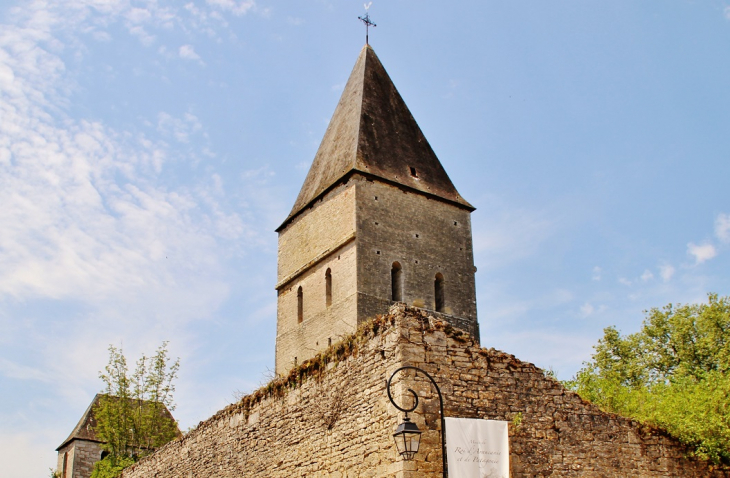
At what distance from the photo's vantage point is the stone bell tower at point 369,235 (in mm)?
25953

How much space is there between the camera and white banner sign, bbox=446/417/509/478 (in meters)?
8.88

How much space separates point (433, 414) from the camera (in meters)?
9.09

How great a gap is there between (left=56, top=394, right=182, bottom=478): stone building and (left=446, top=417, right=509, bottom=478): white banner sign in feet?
111

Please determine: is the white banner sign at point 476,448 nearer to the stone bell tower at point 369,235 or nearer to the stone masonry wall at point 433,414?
the stone masonry wall at point 433,414

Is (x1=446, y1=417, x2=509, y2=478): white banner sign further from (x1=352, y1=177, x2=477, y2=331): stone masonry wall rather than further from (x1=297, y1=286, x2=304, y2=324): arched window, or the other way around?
(x1=297, y1=286, x2=304, y2=324): arched window

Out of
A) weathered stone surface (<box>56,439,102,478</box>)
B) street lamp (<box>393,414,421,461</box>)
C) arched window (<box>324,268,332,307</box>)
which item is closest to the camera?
street lamp (<box>393,414,421,461</box>)

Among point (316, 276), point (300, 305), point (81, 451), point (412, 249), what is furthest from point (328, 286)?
point (81, 451)

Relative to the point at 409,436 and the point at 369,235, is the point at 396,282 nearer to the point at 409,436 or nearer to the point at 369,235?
the point at 369,235

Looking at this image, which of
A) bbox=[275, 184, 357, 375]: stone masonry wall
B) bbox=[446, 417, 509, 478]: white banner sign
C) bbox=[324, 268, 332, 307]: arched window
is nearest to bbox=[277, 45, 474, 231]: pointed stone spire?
bbox=[275, 184, 357, 375]: stone masonry wall

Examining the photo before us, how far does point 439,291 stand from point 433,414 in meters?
18.3

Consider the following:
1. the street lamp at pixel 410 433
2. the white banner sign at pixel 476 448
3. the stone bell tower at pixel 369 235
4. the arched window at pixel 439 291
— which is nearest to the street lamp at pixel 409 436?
the street lamp at pixel 410 433

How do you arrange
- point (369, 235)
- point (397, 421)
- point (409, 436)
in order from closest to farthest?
point (409, 436), point (397, 421), point (369, 235)

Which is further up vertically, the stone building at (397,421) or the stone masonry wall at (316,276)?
the stone masonry wall at (316,276)

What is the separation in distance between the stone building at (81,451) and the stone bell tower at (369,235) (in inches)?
669
